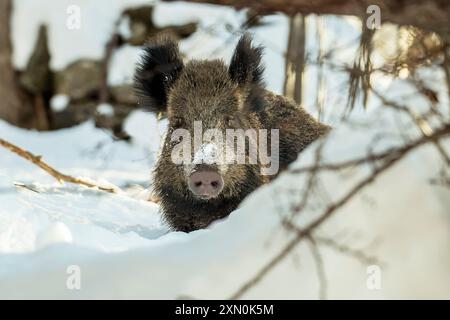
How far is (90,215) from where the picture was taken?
201 inches

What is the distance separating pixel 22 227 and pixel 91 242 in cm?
49

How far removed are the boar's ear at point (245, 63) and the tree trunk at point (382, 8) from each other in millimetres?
2385

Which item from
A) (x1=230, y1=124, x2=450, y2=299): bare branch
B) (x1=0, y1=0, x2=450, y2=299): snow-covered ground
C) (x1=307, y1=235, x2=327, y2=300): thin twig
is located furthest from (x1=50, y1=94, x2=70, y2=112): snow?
(x1=307, y1=235, x2=327, y2=300): thin twig

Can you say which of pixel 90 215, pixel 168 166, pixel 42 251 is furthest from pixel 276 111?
pixel 42 251

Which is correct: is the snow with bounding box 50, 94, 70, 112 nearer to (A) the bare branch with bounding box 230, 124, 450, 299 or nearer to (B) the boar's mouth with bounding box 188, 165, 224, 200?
(B) the boar's mouth with bounding box 188, 165, 224, 200

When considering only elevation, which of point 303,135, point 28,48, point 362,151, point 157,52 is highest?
point 28,48

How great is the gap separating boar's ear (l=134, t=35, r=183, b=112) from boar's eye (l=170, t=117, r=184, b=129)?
0.33 metres

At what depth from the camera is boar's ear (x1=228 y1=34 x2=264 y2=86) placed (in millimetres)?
5320

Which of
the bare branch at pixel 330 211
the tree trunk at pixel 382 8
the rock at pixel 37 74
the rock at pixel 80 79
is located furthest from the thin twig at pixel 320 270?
the rock at pixel 37 74

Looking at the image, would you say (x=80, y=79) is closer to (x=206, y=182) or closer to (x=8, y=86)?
(x=8, y=86)

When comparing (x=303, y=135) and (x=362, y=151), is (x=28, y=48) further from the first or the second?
(x=362, y=151)

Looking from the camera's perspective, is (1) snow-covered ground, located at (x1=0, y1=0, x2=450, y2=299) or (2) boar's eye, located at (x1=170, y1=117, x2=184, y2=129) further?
(2) boar's eye, located at (x1=170, y1=117, x2=184, y2=129)

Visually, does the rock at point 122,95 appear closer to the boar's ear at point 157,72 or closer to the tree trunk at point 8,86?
the tree trunk at point 8,86
